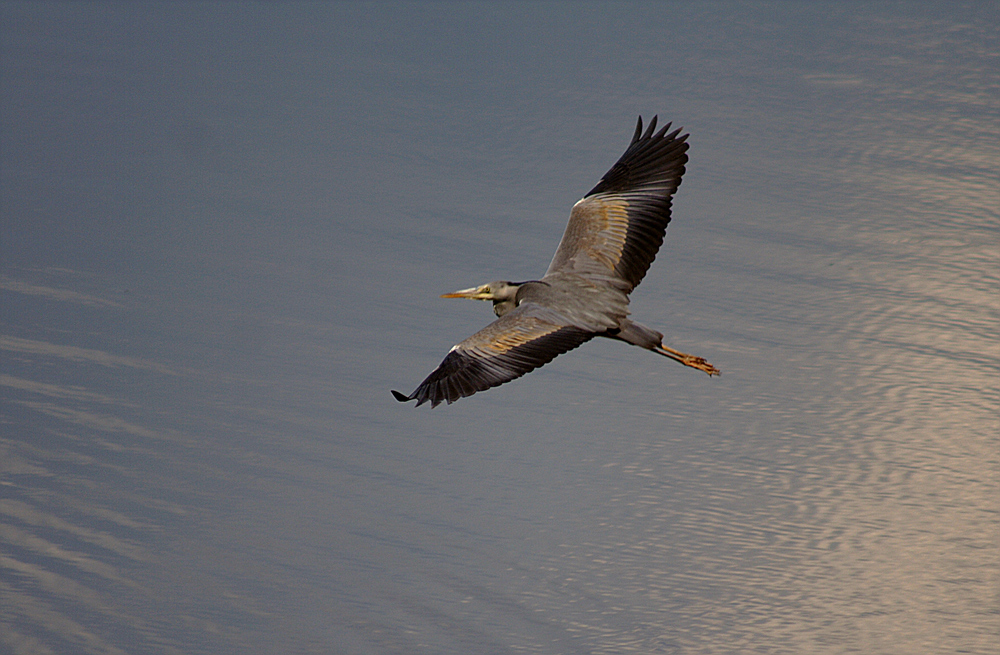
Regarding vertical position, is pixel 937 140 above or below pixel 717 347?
above

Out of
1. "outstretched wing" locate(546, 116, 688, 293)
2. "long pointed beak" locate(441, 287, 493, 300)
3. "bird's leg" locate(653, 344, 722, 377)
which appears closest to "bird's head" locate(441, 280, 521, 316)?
"long pointed beak" locate(441, 287, 493, 300)

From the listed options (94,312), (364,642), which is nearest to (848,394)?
(364,642)

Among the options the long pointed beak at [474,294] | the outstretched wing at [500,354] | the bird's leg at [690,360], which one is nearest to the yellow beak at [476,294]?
the long pointed beak at [474,294]

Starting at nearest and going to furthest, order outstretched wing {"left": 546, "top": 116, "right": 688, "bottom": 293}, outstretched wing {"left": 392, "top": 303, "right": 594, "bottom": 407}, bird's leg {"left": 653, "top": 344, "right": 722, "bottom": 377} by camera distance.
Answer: outstretched wing {"left": 392, "top": 303, "right": 594, "bottom": 407}
bird's leg {"left": 653, "top": 344, "right": 722, "bottom": 377}
outstretched wing {"left": 546, "top": 116, "right": 688, "bottom": 293}

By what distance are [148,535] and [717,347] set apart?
2.86m

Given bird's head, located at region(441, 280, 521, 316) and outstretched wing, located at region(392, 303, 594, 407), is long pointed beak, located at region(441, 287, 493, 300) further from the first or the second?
outstretched wing, located at region(392, 303, 594, 407)

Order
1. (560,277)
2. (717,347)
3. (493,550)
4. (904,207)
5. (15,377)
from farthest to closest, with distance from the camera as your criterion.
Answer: (904,207) < (717,347) < (15,377) < (560,277) < (493,550)

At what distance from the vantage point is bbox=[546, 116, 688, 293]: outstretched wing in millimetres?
5570

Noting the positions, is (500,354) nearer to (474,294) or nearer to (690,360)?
(474,294)

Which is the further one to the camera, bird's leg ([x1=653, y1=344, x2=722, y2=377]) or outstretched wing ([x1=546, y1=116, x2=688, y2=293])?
outstretched wing ([x1=546, y1=116, x2=688, y2=293])

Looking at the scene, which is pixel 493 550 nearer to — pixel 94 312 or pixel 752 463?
pixel 752 463

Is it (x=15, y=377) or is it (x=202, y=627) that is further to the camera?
(x=15, y=377)

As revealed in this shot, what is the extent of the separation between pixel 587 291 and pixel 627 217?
51 centimetres

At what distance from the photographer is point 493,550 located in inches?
202
